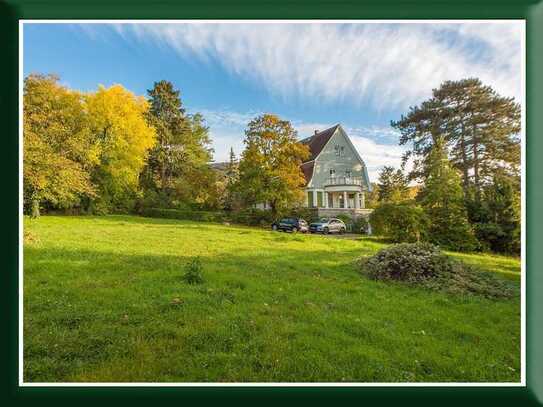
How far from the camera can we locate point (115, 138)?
13578 mm

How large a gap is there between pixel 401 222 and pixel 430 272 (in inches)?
251

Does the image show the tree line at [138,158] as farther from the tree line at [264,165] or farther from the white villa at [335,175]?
the white villa at [335,175]

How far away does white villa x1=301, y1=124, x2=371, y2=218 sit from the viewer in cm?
1748

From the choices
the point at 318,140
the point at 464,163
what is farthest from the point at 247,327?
the point at 318,140

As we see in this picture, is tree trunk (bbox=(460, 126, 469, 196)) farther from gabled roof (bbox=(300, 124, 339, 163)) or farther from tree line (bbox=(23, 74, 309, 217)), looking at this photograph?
gabled roof (bbox=(300, 124, 339, 163))

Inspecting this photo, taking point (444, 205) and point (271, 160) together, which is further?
point (271, 160)

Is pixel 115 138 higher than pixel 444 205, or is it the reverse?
pixel 115 138

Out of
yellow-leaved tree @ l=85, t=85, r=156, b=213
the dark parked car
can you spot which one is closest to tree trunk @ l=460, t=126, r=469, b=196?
the dark parked car

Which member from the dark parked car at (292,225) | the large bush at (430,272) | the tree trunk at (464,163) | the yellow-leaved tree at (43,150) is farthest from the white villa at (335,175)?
the yellow-leaved tree at (43,150)

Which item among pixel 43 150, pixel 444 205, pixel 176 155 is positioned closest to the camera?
pixel 43 150

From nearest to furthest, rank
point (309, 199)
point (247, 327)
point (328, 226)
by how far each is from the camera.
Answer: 1. point (247, 327)
2. point (328, 226)
3. point (309, 199)

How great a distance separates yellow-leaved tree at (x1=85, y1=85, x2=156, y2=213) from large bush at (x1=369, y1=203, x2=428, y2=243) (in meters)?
11.9
